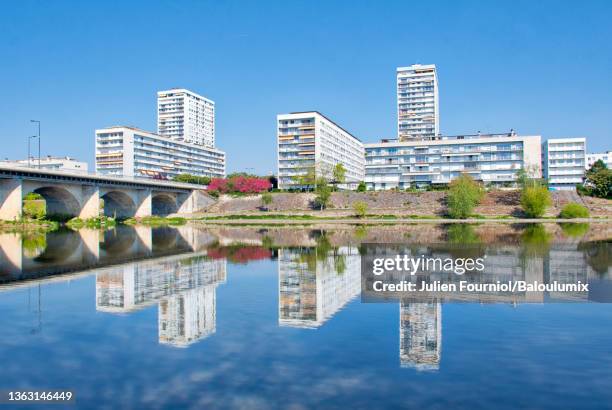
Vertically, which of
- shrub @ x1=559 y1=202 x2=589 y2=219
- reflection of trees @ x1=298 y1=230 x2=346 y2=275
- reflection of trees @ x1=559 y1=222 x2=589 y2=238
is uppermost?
shrub @ x1=559 y1=202 x2=589 y2=219

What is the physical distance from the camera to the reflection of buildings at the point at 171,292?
39.4 feet

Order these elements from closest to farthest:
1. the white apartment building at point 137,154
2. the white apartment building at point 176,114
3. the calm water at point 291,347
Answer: the calm water at point 291,347
the white apartment building at point 137,154
the white apartment building at point 176,114

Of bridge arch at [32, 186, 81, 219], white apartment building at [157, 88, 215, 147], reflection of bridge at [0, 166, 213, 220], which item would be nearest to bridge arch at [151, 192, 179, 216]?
reflection of bridge at [0, 166, 213, 220]

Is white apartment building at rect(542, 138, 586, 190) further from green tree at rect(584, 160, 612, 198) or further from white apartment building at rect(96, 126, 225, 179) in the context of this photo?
white apartment building at rect(96, 126, 225, 179)

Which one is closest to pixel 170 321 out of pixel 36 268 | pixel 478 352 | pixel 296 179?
pixel 478 352

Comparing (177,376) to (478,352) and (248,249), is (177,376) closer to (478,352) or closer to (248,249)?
(478,352)

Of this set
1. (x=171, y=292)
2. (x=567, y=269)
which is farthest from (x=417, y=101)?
(x=171, y=292)

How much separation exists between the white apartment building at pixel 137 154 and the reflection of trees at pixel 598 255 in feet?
365

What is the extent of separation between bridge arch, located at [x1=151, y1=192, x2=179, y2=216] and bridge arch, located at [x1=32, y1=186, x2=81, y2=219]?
26.3 metres

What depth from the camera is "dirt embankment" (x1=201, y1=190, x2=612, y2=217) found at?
80125mm

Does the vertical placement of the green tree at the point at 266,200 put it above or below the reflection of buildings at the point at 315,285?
above

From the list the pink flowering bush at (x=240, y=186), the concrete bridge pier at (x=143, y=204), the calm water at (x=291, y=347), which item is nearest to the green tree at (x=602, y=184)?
the pink flowering bush at (x=240, y=186)

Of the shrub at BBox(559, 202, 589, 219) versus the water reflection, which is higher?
the shrub at BBox(559, 202, 589, 219)

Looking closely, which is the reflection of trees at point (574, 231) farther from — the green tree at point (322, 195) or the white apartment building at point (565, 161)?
the white apartment building at point (565, 161)
